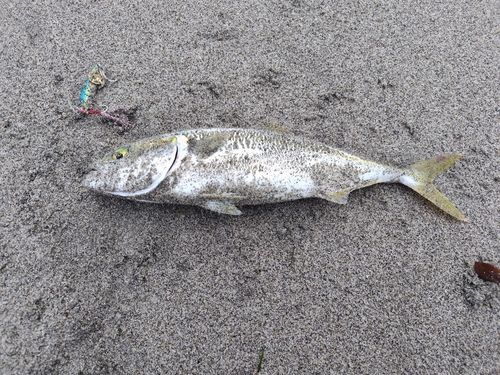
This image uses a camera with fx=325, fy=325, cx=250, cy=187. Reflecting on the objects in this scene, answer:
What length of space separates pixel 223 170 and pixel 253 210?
498 millimetres

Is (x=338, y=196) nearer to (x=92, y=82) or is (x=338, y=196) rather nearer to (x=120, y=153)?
(x=120, y=153)

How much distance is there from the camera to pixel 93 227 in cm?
254

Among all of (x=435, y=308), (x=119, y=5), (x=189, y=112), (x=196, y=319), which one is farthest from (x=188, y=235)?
(x=119, y=5)

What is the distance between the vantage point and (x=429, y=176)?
2625 millimetres

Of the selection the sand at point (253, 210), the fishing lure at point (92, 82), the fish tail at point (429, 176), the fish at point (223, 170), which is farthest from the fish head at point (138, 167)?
the fish tail at point (429, 176)

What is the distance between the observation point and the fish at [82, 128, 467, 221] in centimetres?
230

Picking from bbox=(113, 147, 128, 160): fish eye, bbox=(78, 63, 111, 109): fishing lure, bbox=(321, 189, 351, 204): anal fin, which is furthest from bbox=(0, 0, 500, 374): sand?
bbox=(113, 147, 128, 160): fish eye

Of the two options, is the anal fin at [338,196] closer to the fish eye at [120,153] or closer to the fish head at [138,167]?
the fish head at [138,167]

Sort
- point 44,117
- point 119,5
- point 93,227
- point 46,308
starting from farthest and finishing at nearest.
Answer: point 119,5 < point 44,117 < point 93,227 < point 46,308

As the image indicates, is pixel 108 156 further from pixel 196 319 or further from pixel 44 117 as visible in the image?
pixel 196 319

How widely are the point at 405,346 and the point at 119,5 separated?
380cm

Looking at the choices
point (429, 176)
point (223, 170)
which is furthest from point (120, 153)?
point (429, 176)

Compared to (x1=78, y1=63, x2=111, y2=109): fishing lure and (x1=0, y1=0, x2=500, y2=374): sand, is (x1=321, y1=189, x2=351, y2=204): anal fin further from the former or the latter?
(x1=78, y1=63, x2=111, y2=109): fishing lure

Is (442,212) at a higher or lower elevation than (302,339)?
higher
